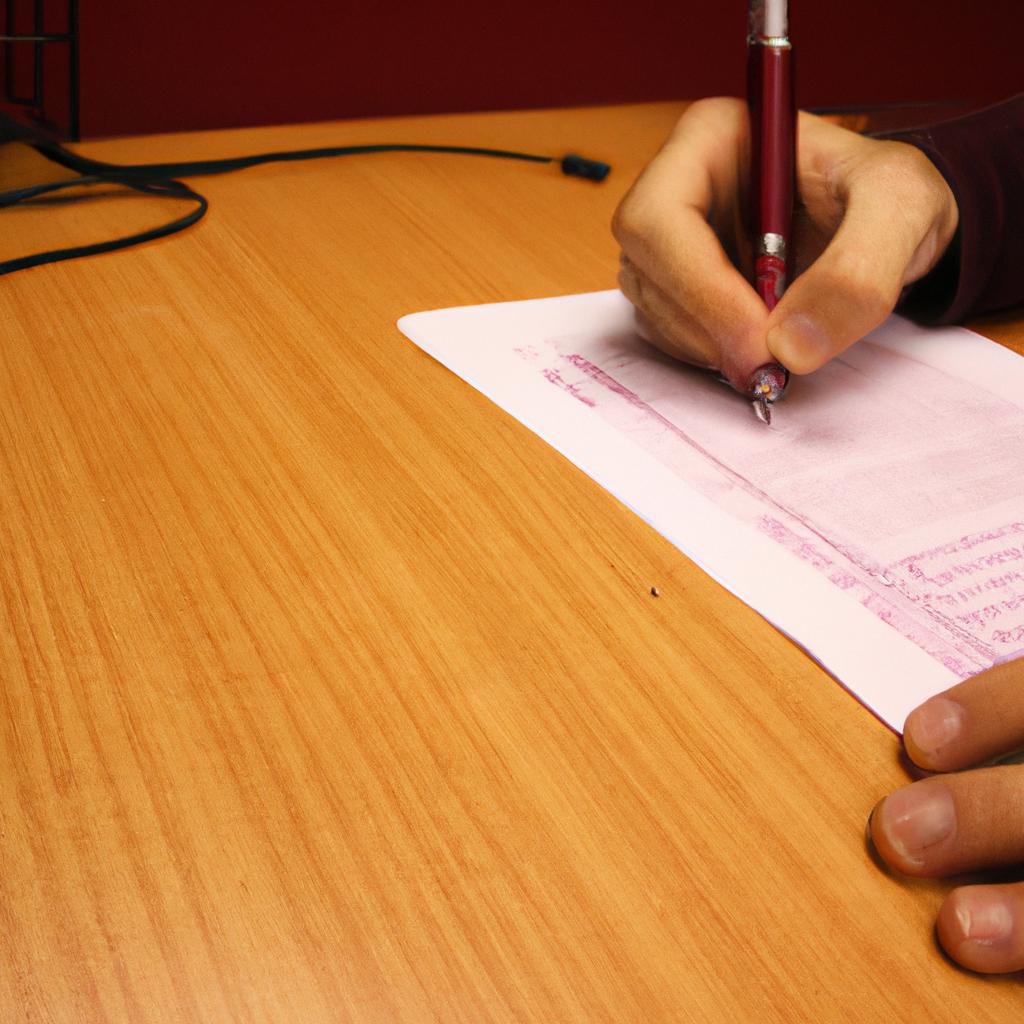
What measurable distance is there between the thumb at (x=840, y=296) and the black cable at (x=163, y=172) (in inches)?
12.7

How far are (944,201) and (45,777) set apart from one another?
50 cm

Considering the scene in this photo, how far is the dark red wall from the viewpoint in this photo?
0.95 metres

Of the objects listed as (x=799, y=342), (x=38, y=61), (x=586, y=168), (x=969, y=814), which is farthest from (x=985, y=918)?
(x=38, y=61)

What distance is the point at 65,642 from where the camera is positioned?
0.36 meters

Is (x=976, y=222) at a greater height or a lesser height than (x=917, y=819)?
greater

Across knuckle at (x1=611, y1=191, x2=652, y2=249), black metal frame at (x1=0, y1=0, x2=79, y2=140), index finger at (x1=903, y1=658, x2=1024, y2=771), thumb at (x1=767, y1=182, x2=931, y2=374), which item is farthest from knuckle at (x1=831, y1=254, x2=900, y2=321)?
black metal frame at (x1=0, y1=0, x2=79, y2=140)

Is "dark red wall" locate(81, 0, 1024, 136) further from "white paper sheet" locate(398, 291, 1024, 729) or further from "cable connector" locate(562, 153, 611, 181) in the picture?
"white paper sheet" locate(398, 291, 1024, 729)

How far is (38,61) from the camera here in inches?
33.8

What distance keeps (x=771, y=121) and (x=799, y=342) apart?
0.48 feet

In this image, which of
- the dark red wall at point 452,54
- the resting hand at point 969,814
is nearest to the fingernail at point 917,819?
the resting hand at point 969,814

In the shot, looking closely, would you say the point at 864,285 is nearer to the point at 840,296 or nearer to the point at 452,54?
the point at 840,296

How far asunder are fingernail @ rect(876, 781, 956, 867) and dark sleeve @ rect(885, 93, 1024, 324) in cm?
36

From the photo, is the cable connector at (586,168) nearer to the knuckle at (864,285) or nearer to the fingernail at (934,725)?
the knuckle at (864,285)

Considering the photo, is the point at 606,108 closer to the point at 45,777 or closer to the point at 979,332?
the point at 979,332
